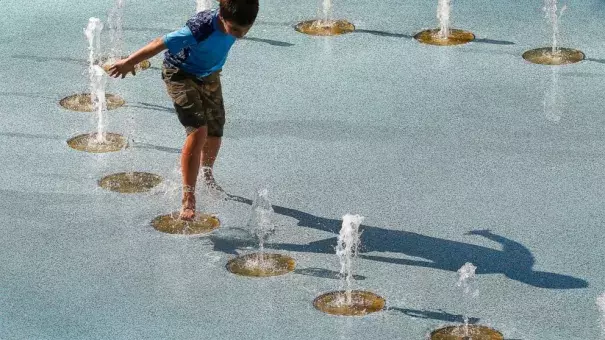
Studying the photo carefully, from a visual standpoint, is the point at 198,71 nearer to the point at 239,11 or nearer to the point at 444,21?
the point at 239,11

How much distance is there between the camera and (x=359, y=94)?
31.8 ft

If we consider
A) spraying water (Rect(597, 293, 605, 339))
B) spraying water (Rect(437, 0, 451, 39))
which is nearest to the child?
spraying water (Rect(597, 293, 605, 339))

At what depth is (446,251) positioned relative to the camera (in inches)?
292

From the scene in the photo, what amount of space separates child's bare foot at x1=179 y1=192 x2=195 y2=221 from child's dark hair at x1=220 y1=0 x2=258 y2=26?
918 mm

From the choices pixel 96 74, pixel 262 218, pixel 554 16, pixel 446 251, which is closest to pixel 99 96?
pixel 96 74

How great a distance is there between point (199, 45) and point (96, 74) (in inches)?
71.2

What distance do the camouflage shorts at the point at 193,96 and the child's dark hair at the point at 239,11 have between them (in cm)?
51

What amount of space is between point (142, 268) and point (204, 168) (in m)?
1.11

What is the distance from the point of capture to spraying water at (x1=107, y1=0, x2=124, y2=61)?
1062 centimetres

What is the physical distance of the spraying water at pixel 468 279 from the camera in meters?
6.93

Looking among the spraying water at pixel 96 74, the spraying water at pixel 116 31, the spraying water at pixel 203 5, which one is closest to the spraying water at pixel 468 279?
the spraying water at pixel 96 74

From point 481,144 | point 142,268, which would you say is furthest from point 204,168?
point 481,144

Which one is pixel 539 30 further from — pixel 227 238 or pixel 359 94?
pixel 227 238

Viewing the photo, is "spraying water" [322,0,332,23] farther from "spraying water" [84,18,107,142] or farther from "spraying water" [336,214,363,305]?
"spraying water" [336,214,363,305]
